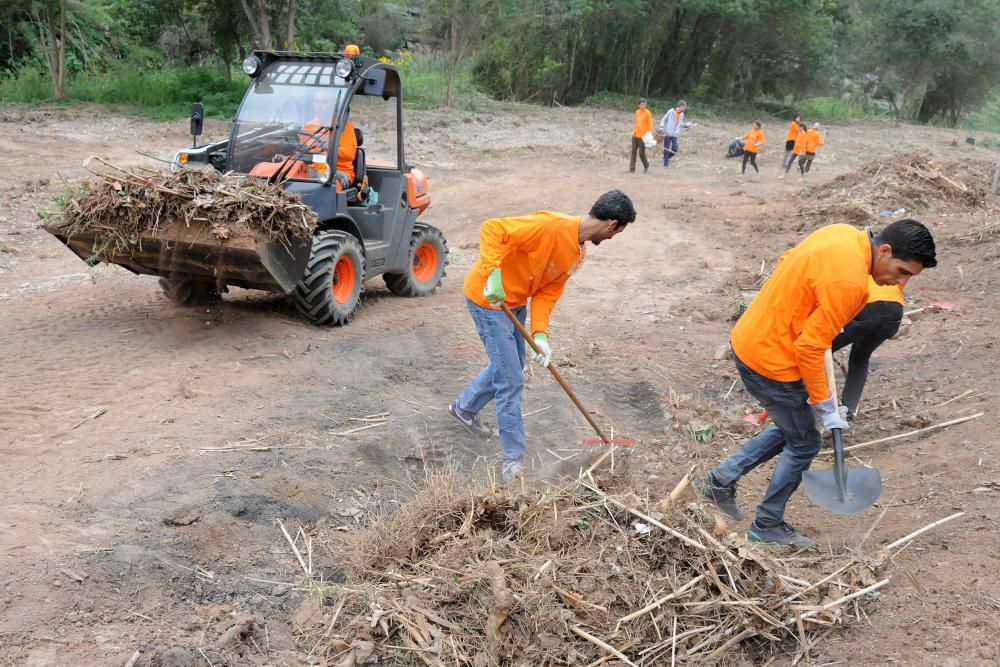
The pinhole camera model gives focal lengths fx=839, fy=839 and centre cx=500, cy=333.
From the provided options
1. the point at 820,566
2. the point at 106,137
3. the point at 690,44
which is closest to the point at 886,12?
the point at 690,44

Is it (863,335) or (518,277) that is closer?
(518,277)

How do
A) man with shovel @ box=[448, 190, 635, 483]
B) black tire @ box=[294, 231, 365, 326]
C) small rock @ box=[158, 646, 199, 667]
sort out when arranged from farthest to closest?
black tire @ box=[294, 231, 365, 326] < man with shovel @ box=[448, 190, 635, 483] < small rock @ box=[158, 646, 199, 667]

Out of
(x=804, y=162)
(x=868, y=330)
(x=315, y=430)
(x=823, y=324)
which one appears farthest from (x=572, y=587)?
(x=804, y=162)

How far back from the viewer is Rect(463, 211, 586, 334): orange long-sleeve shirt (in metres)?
4.73

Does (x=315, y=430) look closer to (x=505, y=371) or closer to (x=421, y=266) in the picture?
(x=505, y=371)

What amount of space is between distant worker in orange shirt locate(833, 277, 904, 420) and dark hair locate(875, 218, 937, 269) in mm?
1626

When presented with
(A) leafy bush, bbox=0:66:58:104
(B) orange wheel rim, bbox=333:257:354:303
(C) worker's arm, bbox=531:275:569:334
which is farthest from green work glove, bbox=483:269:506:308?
(A) leafy bush, bbox=0:66:58:104

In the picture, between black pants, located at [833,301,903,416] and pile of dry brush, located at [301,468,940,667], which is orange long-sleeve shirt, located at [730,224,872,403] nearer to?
pile of dry brush, located at [301,468,940,667]

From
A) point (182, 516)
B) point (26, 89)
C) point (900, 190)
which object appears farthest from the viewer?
point (26, 89)

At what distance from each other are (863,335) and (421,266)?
211 inches

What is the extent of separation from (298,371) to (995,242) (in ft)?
28.0

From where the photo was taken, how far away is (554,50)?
102ft

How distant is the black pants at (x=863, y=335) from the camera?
223 inches

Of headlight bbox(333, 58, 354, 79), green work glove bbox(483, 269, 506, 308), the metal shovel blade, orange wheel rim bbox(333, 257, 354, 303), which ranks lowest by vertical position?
the metal shovel blade
